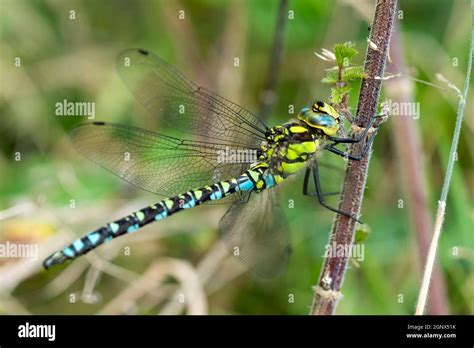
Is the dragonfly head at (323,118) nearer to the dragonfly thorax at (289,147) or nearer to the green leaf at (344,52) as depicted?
the dragonfly thorax at (289,147)

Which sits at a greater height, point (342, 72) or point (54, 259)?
point (342, 72)

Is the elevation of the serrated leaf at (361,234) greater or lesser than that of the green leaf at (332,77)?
lesser

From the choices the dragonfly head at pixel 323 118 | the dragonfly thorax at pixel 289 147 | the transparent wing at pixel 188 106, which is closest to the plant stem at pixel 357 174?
the dragonfly head at pixel 323 118

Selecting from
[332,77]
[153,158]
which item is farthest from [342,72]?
[153,158]

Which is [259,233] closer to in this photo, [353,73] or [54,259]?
[54,259]

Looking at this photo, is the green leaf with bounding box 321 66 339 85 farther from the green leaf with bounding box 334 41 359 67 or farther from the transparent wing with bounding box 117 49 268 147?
the transparent wing with bounding box 117 49 268 147

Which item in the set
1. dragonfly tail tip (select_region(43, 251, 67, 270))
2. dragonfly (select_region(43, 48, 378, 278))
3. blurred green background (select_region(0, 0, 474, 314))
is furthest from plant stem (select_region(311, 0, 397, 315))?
dragonfly tail tip (select_region(43, 251, 67, 270))

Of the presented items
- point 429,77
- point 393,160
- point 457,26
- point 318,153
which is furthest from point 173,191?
point 457,26
